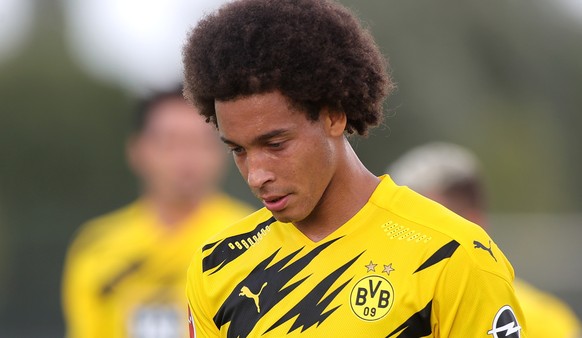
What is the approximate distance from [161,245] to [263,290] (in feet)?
15.1

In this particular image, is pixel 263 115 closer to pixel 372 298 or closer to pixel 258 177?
pixel 258 177

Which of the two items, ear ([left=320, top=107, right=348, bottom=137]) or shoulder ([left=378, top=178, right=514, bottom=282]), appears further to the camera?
ear ([left=320, top=107, right=348, bottom=137])

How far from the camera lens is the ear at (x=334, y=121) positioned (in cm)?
397

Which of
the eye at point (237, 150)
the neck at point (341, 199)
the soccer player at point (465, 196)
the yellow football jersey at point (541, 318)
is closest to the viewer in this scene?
the eye at point (237, 150)

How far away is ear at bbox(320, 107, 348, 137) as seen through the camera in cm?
397

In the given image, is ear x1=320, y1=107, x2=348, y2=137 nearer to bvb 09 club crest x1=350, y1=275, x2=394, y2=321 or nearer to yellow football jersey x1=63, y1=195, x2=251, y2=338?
bvb 09 club crest x1=350, y1=275, x2=394, y2=321

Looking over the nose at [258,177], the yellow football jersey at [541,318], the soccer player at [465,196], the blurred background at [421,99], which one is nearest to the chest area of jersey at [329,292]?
the nose at [258,177]

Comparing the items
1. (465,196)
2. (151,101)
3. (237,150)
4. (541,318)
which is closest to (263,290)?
(237,150)

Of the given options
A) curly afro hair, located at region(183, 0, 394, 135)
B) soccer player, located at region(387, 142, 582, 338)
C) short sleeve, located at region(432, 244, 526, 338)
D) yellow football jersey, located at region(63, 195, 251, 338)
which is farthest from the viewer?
yellow football jersey, located at region(63, 195, 251, 338)

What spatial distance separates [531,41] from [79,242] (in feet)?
66.4

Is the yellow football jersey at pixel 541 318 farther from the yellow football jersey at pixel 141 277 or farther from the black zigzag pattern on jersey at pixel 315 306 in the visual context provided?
the black zigzag pattern on jersey at pixel 315 306

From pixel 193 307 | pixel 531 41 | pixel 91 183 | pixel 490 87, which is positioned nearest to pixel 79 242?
pixel 193 307

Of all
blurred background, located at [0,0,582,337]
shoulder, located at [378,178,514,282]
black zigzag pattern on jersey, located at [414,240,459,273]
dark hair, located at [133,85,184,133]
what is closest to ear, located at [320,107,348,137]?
shoulder, located at [378,178,514,282]

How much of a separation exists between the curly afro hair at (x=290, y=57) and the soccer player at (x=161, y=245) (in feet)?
13.8
